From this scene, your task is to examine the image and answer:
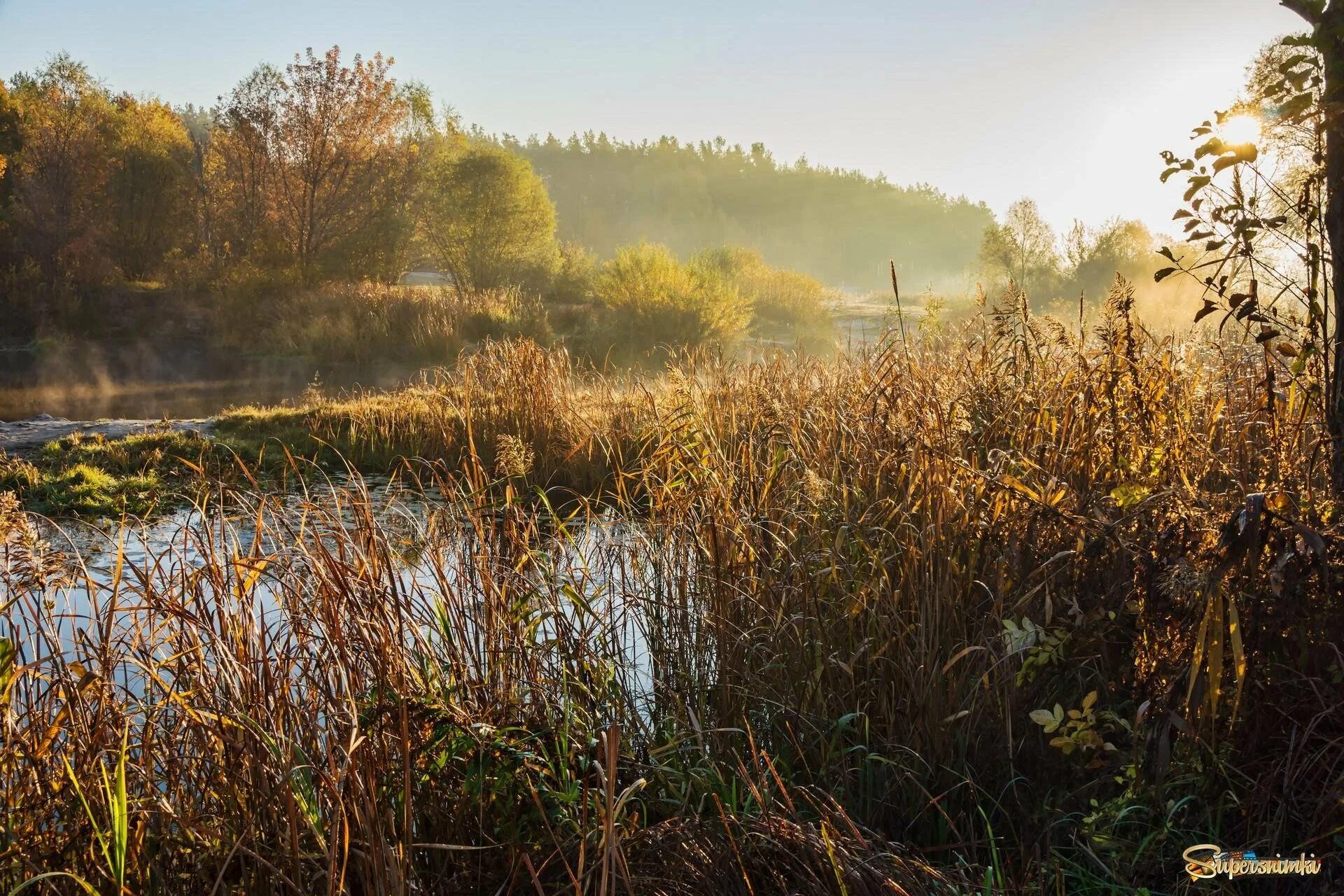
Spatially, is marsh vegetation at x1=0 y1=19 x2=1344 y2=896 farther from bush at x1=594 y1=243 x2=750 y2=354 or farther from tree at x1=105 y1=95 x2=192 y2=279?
tree at x1=105 y1=95 x2=192 y2=279

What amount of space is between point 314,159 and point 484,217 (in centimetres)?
432

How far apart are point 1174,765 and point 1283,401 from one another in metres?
0.91

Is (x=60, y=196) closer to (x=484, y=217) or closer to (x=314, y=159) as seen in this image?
(x=314, y=159)

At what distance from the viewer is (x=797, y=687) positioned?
2682mm

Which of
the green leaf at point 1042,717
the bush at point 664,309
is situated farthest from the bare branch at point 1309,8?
the bush at point 664,309

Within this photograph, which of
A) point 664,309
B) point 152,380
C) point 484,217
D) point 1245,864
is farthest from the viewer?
point 484,217

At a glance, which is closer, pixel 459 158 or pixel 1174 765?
pixel 1174 765

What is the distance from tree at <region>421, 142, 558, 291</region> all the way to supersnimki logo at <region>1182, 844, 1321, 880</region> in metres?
24.4

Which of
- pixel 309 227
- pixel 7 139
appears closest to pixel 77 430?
pixel 309 227

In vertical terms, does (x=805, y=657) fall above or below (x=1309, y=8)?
below

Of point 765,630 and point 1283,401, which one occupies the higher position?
point 1283,401

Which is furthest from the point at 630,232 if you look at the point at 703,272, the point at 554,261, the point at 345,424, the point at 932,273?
the point at 345,424

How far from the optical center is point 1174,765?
209 centimetres

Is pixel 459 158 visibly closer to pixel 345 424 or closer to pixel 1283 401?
pixel 345 424
